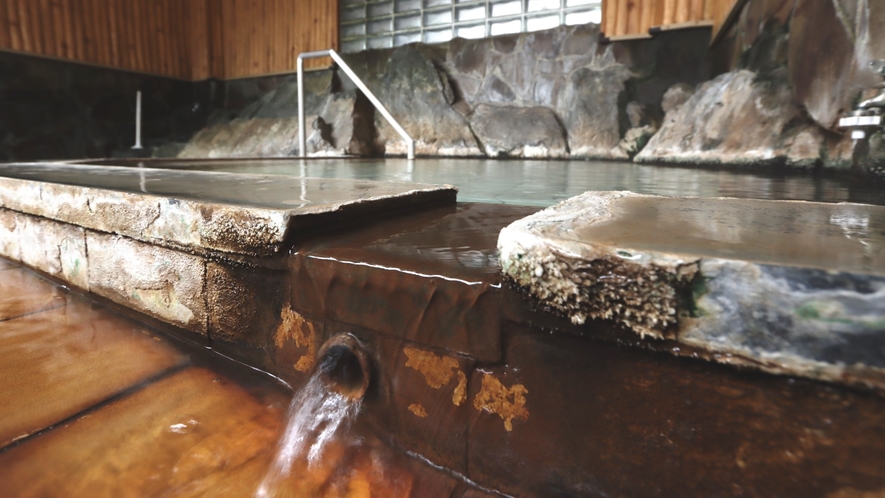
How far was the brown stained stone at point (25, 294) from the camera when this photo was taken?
1.45 metres

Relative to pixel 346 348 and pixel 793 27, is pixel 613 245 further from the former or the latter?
pixel 793 27

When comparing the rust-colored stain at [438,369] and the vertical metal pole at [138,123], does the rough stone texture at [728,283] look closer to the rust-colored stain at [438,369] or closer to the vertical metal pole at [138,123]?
the rust-colored stain at [438,369]

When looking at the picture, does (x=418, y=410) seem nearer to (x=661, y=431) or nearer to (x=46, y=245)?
(x=661, y=431)

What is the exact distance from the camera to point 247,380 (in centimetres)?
109

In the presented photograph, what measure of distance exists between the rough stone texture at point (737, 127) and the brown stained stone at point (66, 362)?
3.83 meters

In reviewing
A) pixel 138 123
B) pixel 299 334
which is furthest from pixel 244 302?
pixel 138 123

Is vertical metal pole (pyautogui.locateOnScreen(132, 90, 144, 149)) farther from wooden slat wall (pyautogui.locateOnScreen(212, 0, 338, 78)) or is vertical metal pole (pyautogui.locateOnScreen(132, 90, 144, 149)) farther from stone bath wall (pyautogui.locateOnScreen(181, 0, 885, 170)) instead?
wooden slat wall (pyautogui.locateOnScreen(212, 0, 338, 78))

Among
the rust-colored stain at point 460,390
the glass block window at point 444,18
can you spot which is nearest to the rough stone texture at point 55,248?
the rust-colored stain at point 460,390

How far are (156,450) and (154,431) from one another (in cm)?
6

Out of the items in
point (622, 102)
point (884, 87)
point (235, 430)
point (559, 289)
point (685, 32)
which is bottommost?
point (235, 430)

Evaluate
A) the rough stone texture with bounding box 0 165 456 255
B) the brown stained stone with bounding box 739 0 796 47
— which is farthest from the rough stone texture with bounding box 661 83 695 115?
the rough stone texture with bounding box 0 165 456 255

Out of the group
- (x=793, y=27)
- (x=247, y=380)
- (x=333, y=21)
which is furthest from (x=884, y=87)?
(x=333, y=21)

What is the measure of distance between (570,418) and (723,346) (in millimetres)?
237

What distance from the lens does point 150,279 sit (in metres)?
1.31
